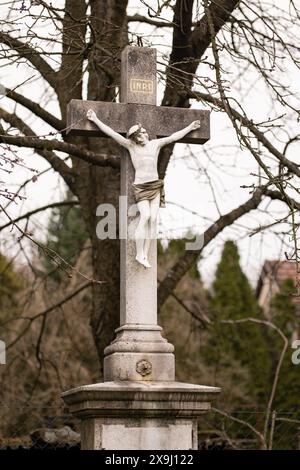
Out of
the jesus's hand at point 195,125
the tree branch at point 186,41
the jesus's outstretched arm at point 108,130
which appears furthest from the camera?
the tree branch at point 186,41

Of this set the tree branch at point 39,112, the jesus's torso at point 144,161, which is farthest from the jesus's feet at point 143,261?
the tree branch at point 39,112

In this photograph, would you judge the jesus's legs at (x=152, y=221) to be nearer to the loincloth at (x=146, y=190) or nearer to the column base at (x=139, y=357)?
the loincloth at (x=146, y=190)

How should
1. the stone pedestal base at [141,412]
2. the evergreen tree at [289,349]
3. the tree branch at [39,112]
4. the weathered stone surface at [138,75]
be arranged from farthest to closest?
the evergreen tree at [289,349], the tree branch at [39,112], the weathered stone surface at [138,75], the stone pedestal base at [141,412]

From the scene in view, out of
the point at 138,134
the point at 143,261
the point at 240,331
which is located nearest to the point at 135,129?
the point at 138,134

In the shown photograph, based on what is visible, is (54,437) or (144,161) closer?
(144,161)

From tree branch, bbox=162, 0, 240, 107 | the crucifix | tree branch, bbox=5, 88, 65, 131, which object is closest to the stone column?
the crucifix

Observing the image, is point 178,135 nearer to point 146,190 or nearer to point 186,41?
point 146,190

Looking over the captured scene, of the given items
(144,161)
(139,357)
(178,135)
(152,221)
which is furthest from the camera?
(178,135)

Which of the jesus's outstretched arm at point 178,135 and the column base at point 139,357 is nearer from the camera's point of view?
the column base at point 139,357

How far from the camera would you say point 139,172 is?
6.98 m

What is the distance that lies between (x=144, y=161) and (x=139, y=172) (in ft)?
0.32

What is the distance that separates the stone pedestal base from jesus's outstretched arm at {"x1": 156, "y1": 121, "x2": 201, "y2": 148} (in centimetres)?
186

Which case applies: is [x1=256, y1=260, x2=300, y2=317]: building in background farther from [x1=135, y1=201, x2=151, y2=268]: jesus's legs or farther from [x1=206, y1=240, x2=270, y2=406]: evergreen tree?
[x1=135, y1=201, x2=151, y2=268]: jesus's legs

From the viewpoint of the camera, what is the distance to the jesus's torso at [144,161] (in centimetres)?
697
